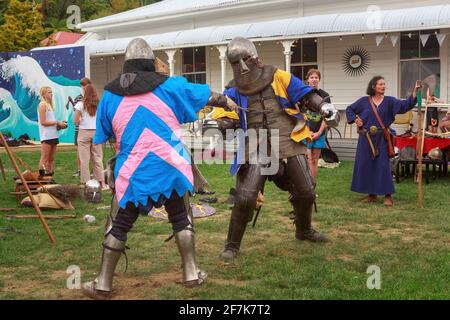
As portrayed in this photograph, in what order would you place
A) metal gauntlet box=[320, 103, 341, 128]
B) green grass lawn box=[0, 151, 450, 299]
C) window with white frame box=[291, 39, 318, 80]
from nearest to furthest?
green grass lawn box=[0, 151, 450, 299] < metal gauntlet box=[320, 103, 341, 128] < window with white frame box=[291, 39, 318, 80]

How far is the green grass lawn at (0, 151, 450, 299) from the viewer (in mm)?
4312

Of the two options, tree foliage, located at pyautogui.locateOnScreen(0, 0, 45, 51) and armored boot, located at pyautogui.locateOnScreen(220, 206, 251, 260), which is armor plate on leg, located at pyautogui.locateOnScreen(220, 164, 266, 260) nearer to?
armored boot, located at pyautogui.locateOnScreen(220, 206, 251, 260)

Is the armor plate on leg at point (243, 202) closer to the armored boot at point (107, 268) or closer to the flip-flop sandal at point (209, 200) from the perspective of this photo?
the armored boot at point (107, 268)

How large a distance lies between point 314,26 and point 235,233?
384 inches

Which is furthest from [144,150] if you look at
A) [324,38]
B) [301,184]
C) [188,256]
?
[324,38]

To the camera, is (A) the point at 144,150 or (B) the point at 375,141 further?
(B) the point at 375,141

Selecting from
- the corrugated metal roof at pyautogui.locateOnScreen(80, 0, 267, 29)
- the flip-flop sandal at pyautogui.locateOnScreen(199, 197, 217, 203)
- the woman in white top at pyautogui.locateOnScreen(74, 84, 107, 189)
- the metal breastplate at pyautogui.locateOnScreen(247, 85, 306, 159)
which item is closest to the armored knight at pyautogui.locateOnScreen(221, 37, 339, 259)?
the metal breastplate at pyautogui.locateOnScreen(247, 85, 306, 159)

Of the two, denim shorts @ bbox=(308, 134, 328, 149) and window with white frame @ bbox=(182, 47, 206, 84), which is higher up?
window with white frame @ bbox=(182, 47, 206, 84)

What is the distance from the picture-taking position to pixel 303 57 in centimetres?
1586

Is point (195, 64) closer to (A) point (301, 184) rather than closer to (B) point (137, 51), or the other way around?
(A) point (301, 184)

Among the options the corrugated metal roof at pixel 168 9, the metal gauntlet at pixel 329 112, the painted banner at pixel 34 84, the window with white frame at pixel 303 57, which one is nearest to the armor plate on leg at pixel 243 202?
the metal gauntlet at pixel 329 112

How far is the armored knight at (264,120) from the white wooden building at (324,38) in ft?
26.7

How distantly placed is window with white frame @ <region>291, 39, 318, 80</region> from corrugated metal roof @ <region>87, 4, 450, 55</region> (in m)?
1.13

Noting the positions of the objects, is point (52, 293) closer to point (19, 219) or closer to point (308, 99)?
point (308, 99)
